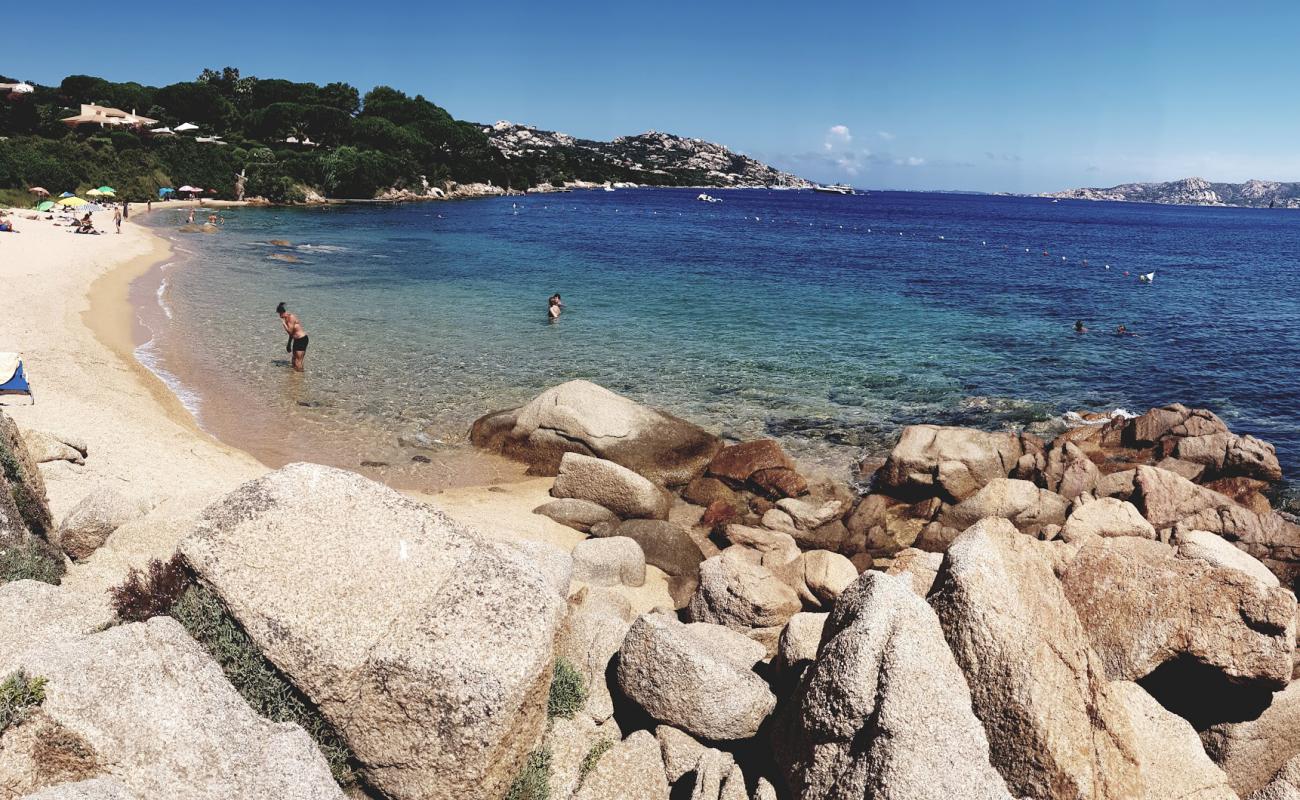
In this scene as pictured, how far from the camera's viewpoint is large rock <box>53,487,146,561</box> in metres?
9.56

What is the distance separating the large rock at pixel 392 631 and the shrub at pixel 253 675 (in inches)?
4.1

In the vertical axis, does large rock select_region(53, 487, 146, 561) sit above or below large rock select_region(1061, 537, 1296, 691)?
below

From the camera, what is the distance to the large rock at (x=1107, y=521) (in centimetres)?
1263

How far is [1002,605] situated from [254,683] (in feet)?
21.4

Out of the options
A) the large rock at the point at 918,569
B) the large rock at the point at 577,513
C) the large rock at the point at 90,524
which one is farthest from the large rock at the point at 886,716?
the large rock at the point at 90,524

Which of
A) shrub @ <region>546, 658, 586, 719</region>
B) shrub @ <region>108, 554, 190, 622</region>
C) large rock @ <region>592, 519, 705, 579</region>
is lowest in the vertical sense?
large rock @ <region>592, 519, 705, 579</region>

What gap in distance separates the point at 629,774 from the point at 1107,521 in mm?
10143

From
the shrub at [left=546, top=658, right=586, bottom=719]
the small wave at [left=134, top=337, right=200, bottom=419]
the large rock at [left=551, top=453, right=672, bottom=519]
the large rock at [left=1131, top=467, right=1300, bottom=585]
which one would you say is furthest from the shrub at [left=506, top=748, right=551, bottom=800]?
the small wave at [left=134, top=337, right=200, bottom=419]

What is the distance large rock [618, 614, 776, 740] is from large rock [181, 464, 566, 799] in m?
1.34

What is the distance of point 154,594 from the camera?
6.84m

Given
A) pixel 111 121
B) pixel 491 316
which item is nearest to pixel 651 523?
pixel 491 316

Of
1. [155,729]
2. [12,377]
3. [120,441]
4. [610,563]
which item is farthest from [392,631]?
[12,377]

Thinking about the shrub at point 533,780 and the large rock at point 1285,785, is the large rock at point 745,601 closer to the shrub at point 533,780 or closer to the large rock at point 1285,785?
the shrub at point 533,780

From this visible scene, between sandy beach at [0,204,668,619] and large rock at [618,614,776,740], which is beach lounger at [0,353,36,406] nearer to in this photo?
sandy beach at [0,204,668,619]
